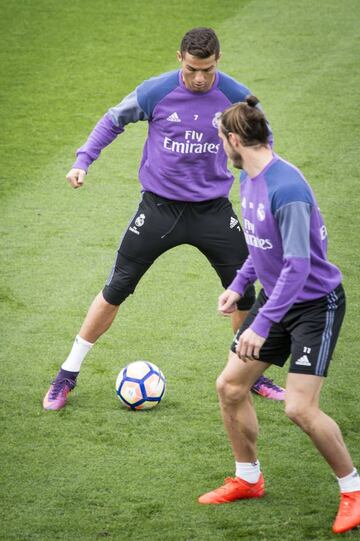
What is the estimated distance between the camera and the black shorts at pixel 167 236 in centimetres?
630

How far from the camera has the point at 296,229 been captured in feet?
15.0

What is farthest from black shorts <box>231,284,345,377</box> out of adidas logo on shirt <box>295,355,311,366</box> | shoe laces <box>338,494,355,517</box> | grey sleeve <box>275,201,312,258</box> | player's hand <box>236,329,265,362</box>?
shoe laces <box>338,494,355,517</box>

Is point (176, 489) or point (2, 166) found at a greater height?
point (2, 166)

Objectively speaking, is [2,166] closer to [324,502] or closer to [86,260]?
[86,260]

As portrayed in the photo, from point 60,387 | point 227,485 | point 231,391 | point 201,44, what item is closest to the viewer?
point 231,391

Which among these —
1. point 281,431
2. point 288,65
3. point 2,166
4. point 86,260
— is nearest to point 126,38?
point 288,65

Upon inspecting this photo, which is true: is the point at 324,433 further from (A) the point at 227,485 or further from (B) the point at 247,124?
(B) the point at 247,124

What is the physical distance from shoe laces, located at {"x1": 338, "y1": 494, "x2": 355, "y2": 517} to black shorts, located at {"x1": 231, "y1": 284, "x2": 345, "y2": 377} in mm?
688

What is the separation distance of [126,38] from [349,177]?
5.56 m

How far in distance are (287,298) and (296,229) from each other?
1.14 feet

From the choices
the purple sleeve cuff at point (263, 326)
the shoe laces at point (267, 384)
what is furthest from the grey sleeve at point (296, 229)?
the shoe laces at point (267, 384)

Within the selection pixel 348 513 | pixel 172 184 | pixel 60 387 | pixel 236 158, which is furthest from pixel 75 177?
pixel 348 513

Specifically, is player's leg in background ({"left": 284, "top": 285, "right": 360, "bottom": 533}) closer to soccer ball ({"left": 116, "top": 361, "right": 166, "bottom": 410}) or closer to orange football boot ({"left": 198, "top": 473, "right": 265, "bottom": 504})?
orange football boot ({"left": 198, "top": 473, "right": 265, "bottom": 504})

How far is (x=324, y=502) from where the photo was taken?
17.3 ft
